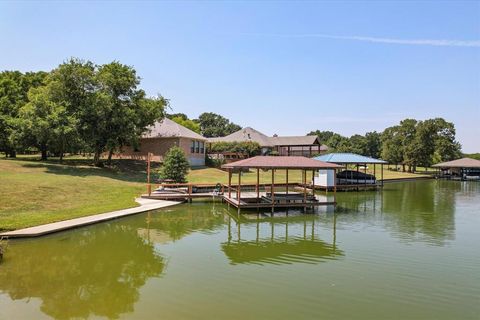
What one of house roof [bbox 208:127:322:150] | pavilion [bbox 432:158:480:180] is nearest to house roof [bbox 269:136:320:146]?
house roof [bbox 208:127:322:150]

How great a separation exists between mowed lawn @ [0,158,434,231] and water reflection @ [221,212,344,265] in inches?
300

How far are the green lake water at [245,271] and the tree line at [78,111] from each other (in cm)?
1804

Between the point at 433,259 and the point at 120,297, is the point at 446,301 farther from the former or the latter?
the point at 120,297

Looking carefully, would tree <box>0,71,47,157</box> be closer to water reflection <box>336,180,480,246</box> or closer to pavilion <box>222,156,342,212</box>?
pavilion <box>222,156,342,212</box>

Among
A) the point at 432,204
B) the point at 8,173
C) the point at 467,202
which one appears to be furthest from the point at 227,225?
the point at 467,202

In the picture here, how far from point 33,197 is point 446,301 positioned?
19.7 metres

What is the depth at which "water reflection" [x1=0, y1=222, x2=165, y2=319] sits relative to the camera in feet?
27.5

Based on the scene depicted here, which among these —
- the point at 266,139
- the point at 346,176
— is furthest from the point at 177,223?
Result: the point at 266,139

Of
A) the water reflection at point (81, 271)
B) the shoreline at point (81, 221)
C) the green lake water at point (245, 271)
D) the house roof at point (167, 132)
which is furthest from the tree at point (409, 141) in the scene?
the water reflection at point (81, 271)

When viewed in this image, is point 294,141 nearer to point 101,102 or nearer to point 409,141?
point 409,141

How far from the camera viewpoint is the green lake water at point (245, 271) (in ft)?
26.6

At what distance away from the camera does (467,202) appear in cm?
2783

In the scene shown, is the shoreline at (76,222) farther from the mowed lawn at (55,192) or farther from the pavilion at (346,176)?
the pavilion at (346,176)

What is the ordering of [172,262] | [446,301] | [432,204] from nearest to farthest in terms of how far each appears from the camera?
[446,301] → [172,262] → [432,204]
